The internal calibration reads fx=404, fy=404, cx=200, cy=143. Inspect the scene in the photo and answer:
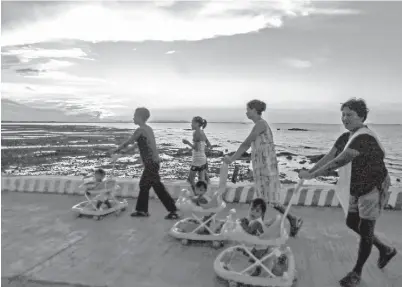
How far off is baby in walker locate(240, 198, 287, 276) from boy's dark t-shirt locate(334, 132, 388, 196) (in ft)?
3.62

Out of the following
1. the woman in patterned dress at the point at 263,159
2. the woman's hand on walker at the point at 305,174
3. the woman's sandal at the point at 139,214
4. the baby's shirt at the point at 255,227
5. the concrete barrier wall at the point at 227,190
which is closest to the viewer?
the woman's hand on walker at the point at 305,174

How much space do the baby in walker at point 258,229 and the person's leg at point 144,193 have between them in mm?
2938

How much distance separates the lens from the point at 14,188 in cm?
1036

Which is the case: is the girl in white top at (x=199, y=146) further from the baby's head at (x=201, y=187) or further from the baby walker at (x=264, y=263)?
the baby walker at (x=264, y=263)

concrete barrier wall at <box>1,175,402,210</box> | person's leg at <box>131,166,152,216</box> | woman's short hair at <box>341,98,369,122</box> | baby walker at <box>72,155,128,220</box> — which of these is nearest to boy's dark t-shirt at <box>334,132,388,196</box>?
woman's short hair at <box>341,98,369,122</box>

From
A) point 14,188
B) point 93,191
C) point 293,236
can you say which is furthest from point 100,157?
point 293,236

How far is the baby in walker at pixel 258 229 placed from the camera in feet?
15.2

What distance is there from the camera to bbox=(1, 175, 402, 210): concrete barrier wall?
28.2 feet

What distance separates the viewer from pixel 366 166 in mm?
4332

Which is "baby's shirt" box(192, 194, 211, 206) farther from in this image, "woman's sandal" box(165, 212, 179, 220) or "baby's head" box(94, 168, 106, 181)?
"baby's head" box(94, 168, 106, 181)

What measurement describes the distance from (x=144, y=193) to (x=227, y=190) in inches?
→ 87.2

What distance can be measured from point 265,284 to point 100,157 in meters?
30.4

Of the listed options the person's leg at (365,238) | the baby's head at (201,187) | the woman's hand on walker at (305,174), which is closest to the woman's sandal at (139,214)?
the baby's head at (201,187)

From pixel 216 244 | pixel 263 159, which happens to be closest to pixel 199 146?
pixel 263 159
